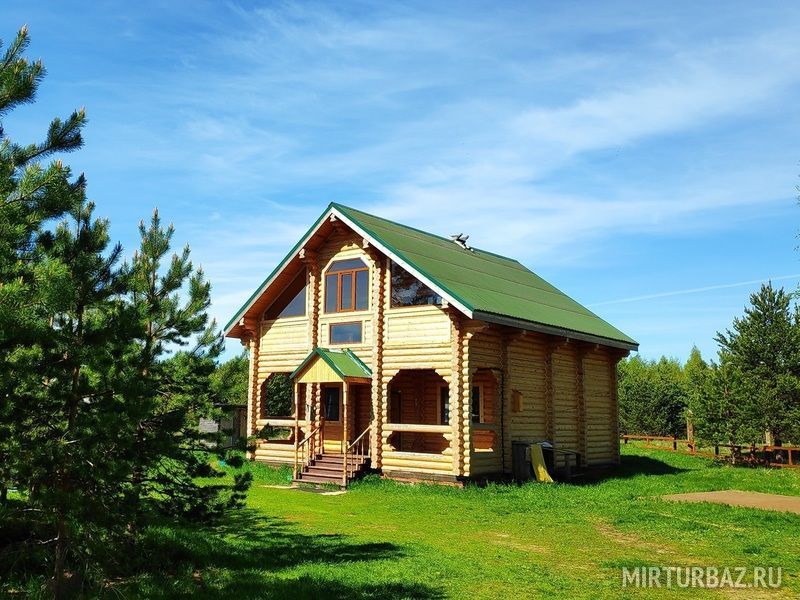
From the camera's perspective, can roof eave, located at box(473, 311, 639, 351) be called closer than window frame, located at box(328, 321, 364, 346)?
Yes

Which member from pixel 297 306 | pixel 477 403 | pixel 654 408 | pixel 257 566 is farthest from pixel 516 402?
pixel 654 408

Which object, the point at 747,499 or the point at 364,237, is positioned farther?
the point at 364,237

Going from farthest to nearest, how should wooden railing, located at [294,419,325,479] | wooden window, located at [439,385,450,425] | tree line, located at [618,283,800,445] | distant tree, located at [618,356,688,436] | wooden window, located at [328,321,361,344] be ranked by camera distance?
distant tree, located at [618,356,688,436] → tree line, located at [618,283,800,445] → wooden window, located at [439,385,450,425] → wooden window, located at [328,321,361,344] → wooden railing, located at [294,419,325,479]

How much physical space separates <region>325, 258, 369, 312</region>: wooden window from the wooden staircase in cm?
492

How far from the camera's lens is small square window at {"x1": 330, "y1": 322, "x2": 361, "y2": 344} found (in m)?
23.5

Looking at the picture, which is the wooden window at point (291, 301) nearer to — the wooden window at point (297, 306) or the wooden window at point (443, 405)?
the wooden window at point (297, 306)

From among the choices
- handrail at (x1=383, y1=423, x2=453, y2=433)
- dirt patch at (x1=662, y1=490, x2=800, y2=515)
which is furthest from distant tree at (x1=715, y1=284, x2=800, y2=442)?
handrail at (x1=383, y1=423, x2=453, y2=433)

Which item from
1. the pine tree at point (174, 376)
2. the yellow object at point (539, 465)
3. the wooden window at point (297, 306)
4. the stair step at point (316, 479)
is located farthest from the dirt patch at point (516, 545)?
the wooden window at point (297, 306)

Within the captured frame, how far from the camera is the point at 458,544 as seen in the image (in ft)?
40.4

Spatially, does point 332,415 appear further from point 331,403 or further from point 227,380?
point 227,380

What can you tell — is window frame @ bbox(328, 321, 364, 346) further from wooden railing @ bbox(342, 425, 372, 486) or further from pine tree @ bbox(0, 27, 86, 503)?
pine tree @ bbox(0, 27, 86, 503)

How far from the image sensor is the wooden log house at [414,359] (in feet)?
68.8

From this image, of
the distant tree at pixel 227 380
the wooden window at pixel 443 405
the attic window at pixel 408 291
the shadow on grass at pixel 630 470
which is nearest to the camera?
the distant tree at pixel 227 380

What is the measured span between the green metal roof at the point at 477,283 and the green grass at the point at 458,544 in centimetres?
537
